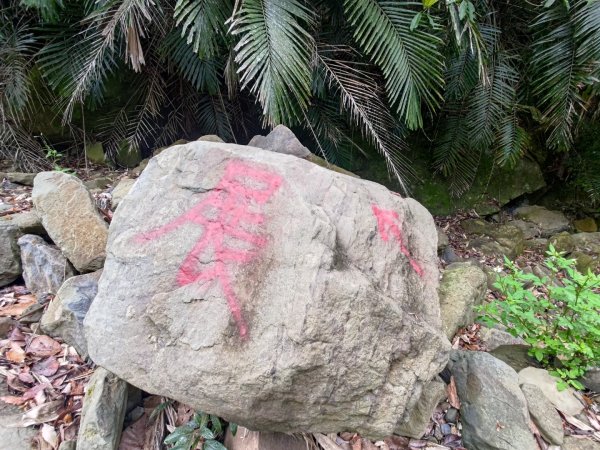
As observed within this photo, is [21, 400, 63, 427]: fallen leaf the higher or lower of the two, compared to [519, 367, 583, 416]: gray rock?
higher

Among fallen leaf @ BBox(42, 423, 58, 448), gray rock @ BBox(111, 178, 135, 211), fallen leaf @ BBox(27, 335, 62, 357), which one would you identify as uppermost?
gray rock @ BBox(111, 178, 135, 211)

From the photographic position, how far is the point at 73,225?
1754 mm

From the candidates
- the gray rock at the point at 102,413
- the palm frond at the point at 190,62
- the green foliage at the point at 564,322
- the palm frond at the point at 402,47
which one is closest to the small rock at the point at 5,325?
the gray rock at the point at 102,413

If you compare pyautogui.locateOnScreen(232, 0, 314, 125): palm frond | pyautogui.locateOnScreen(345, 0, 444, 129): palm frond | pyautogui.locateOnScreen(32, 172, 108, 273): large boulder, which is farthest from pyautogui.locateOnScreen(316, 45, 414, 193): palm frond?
pyautogui.locateOnScreen(32, 172, 108, 273): large boulder

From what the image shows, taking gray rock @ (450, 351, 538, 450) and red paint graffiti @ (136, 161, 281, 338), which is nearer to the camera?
red paint graffiti @ (136, 161, 281, 338)

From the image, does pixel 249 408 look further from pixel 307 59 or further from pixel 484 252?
pixel 484 252

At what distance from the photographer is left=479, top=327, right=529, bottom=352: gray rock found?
86.6 inches

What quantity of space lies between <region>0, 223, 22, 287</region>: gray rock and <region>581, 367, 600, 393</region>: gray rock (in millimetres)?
2645

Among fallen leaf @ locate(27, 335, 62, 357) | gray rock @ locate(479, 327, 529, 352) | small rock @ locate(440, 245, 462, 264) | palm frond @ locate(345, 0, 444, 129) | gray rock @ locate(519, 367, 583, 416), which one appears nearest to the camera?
fallen leaf @ locate(27, 335, 62, 357)

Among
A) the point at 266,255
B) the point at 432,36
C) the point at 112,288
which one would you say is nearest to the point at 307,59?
the point at 432,36

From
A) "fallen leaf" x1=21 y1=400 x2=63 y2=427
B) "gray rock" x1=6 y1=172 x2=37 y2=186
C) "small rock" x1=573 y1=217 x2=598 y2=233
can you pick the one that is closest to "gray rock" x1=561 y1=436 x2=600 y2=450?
"fallen leaf" x1=21 y1=400 x2=63 y2=427

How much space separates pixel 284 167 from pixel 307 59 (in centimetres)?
116

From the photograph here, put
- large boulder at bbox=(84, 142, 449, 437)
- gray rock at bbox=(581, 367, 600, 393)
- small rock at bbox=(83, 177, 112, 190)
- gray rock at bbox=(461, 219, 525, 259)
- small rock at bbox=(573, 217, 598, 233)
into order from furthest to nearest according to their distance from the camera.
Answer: small rock at bbox=(573, 217, 598, 233) < gray rock at bbox=(461, 219, 525, 259) < small rock at bbox=(83, 177, 112, 190) < gray rock at bbox=(581, 367, 600, 393) < large boulder at bbox=(84, 142, 449, 437)

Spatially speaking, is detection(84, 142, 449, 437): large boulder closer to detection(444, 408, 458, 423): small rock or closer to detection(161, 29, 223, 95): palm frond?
detection(444, 408, 458, 423): small rock
